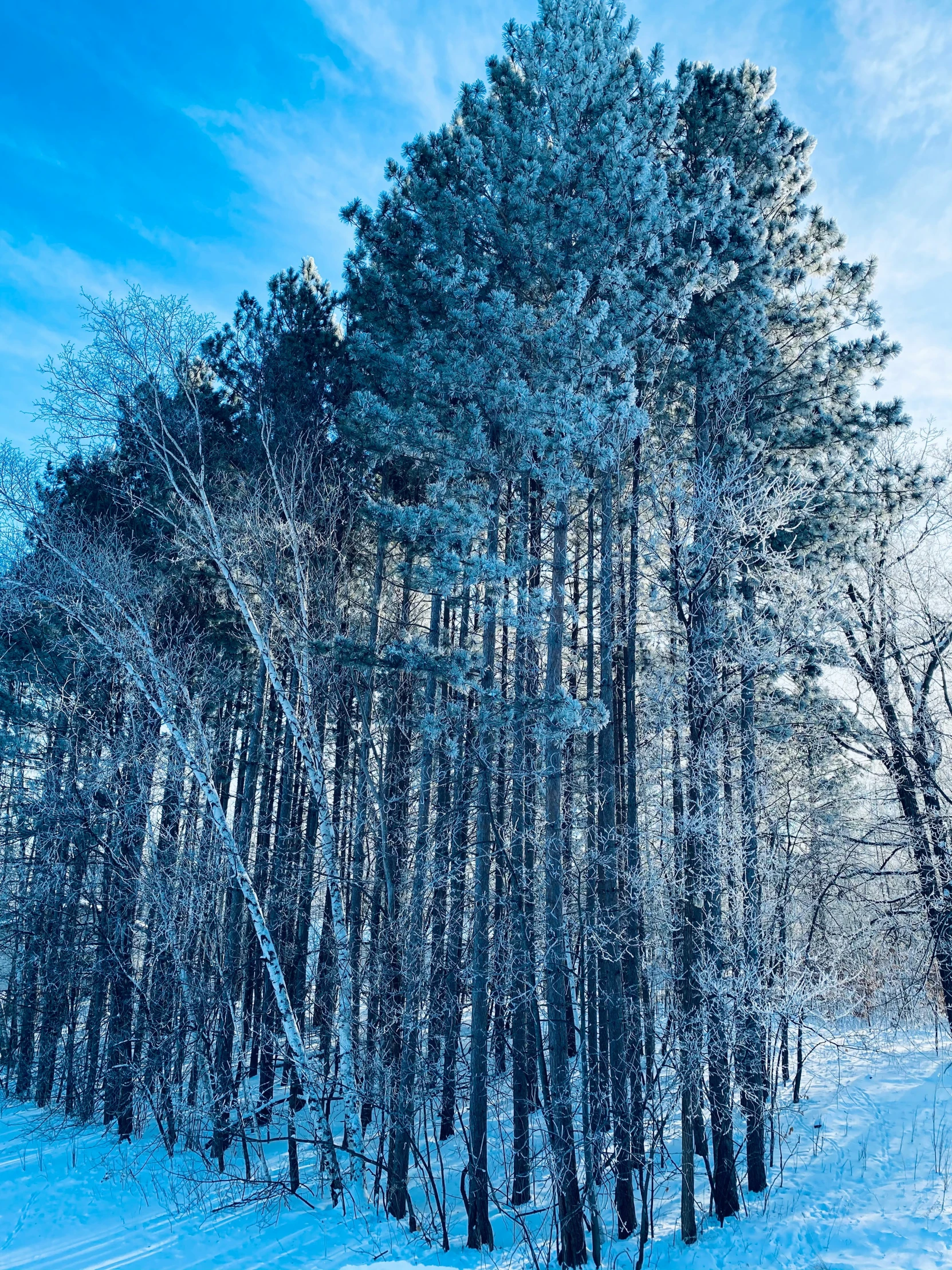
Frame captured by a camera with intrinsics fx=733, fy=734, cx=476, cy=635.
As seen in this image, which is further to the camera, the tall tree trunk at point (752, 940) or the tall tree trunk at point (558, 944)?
the tall tree trunk at point (752, 940)

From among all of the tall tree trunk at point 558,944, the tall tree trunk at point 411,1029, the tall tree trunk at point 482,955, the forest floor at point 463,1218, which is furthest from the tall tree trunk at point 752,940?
the tall tree trunk at point 411,1029

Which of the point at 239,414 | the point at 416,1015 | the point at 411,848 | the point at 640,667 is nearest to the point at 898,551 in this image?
the point at 640,667

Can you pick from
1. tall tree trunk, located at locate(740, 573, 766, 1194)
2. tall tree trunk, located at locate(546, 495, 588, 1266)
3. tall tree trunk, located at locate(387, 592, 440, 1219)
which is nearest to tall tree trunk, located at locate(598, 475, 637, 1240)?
tall tree trunk, located at locate(546, 495, 588, 1266)

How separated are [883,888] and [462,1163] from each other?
8986 mm

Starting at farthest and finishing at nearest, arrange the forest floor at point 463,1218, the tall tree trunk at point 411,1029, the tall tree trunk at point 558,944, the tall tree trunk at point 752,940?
the tall tree trunk at point 411,1029, the tall tree trunk at point 752,940, the tall tree trunk at point 558,944, the forest floor at point 463,1218

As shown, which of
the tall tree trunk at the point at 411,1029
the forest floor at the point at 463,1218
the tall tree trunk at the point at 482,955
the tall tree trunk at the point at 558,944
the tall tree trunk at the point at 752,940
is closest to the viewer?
the forest floor at the point at 463,1218

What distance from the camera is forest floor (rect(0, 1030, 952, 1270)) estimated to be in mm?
7387

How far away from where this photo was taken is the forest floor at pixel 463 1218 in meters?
7.39

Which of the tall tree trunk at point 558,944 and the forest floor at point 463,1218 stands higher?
the tall tree trunk at point 558,944

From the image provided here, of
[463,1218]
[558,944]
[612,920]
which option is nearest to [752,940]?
[612,920]

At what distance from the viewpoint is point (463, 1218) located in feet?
30.6

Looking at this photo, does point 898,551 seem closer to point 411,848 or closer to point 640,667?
point 640,667

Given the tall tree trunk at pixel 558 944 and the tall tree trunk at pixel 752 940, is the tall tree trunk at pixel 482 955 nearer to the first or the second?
the tall tree trunk at pixel 558 944

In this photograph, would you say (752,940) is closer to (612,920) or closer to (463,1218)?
(612,920)
